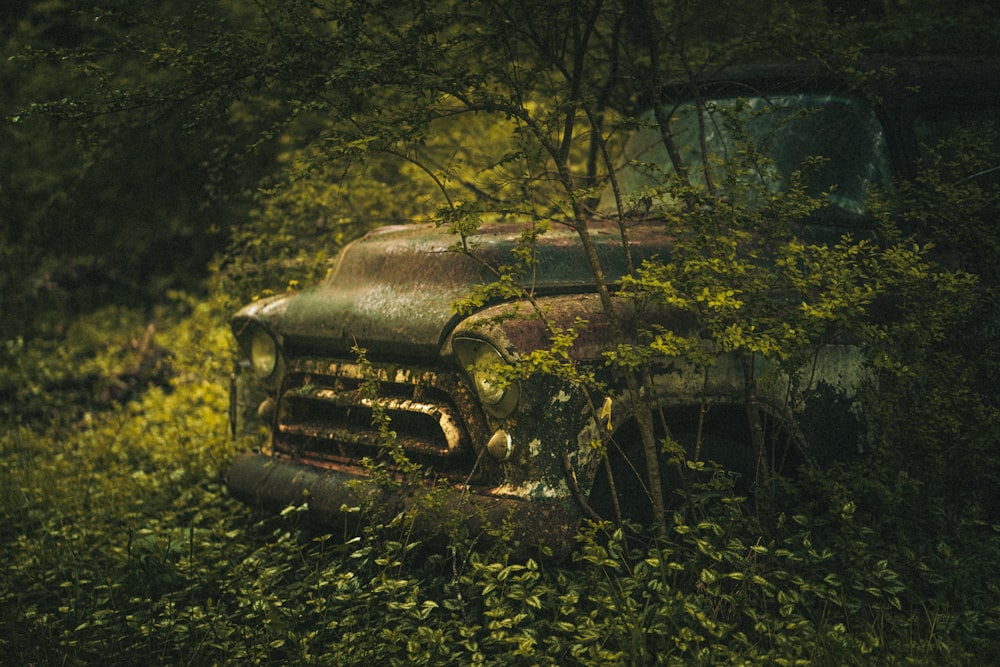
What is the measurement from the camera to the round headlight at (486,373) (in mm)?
2689

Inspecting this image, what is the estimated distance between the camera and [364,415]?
3.34 m

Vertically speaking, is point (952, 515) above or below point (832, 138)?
below

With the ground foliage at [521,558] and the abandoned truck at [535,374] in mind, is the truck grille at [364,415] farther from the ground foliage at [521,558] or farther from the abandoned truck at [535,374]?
the ground foliage at [521,558]

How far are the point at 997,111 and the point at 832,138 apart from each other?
0.73 m

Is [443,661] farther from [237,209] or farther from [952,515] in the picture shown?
[237,209]

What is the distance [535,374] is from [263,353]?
4.85ft

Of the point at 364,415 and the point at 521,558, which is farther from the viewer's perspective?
the point at 364,415

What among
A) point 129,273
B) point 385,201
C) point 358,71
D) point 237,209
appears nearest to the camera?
point 358,71

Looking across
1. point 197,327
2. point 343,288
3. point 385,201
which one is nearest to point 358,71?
point 343,288

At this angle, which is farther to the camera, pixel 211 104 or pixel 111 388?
pixel 111 388

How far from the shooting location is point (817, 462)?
3154mm

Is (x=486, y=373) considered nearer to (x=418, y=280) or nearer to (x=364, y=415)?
(x=418, y=280)

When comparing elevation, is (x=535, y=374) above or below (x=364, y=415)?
above

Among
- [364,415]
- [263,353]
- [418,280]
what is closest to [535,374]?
[418,280]
